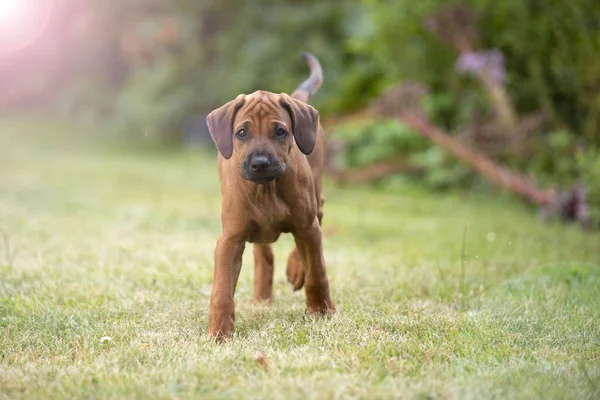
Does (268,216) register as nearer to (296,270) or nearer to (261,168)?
(261,168)

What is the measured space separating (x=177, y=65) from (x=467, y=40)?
10164 mm

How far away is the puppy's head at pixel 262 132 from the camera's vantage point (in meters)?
3.75

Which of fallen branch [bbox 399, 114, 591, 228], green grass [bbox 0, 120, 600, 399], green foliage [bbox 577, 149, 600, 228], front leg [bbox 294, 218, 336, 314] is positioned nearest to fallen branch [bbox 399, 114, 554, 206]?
fallen branch [bbox 399, 114, 591, 228]

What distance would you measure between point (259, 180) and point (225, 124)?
413mm

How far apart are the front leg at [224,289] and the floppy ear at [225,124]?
49cm

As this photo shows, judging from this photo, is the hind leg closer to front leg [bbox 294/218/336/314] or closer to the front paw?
front leg [bbox 294/218/336/314]

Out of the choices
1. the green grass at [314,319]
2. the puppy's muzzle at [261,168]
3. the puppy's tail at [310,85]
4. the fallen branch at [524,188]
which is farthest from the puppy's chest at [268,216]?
the fallen branch at [524,188]

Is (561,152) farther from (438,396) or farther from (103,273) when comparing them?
(438,396)

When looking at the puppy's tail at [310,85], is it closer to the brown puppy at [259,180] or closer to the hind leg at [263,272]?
the brown puppy at [259,180]

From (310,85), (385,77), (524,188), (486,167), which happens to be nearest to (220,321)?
(310,85)

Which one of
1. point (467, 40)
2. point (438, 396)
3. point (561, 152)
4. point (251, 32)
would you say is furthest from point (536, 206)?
point (251, 32)

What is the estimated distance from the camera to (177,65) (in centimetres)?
1870

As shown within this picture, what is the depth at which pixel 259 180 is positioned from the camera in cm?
378

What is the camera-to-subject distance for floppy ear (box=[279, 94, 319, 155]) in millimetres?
3980
